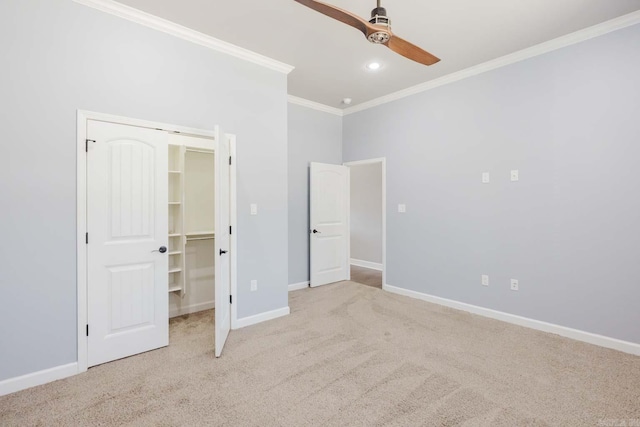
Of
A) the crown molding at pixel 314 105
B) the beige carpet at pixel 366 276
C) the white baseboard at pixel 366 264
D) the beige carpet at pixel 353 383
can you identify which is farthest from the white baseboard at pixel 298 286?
the crown molding at pixel 314 105

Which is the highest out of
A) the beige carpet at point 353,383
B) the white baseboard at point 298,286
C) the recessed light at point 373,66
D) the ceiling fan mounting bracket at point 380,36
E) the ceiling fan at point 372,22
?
the recessed light at point 373,66

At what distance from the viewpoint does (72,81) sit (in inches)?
93.2

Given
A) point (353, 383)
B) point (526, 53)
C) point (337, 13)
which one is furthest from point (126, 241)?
point (526, 53)

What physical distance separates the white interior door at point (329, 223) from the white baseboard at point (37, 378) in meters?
3.16

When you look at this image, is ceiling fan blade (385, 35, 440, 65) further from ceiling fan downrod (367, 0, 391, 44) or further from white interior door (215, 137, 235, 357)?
white interior door (215, 137, 235, 357)

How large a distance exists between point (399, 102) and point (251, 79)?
2.32 m

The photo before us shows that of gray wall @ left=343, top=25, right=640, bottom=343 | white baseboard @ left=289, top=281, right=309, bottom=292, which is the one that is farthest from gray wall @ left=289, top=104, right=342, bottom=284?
gray wall @ left=343, top=25, right=640, bottom=343

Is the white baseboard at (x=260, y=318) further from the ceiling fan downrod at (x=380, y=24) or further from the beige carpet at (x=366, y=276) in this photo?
the ceiling fan downrod at (x=380, y=24)

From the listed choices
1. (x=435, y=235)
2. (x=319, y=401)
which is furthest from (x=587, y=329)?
(x=319, y=401)

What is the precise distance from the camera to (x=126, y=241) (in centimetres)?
262

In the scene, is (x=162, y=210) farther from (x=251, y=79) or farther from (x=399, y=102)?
(x=399, y=102)

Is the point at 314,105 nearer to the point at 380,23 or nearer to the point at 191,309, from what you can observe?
the point at 380,23

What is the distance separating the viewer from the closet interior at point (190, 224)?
359 cm

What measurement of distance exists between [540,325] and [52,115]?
Result: 4975 mm
